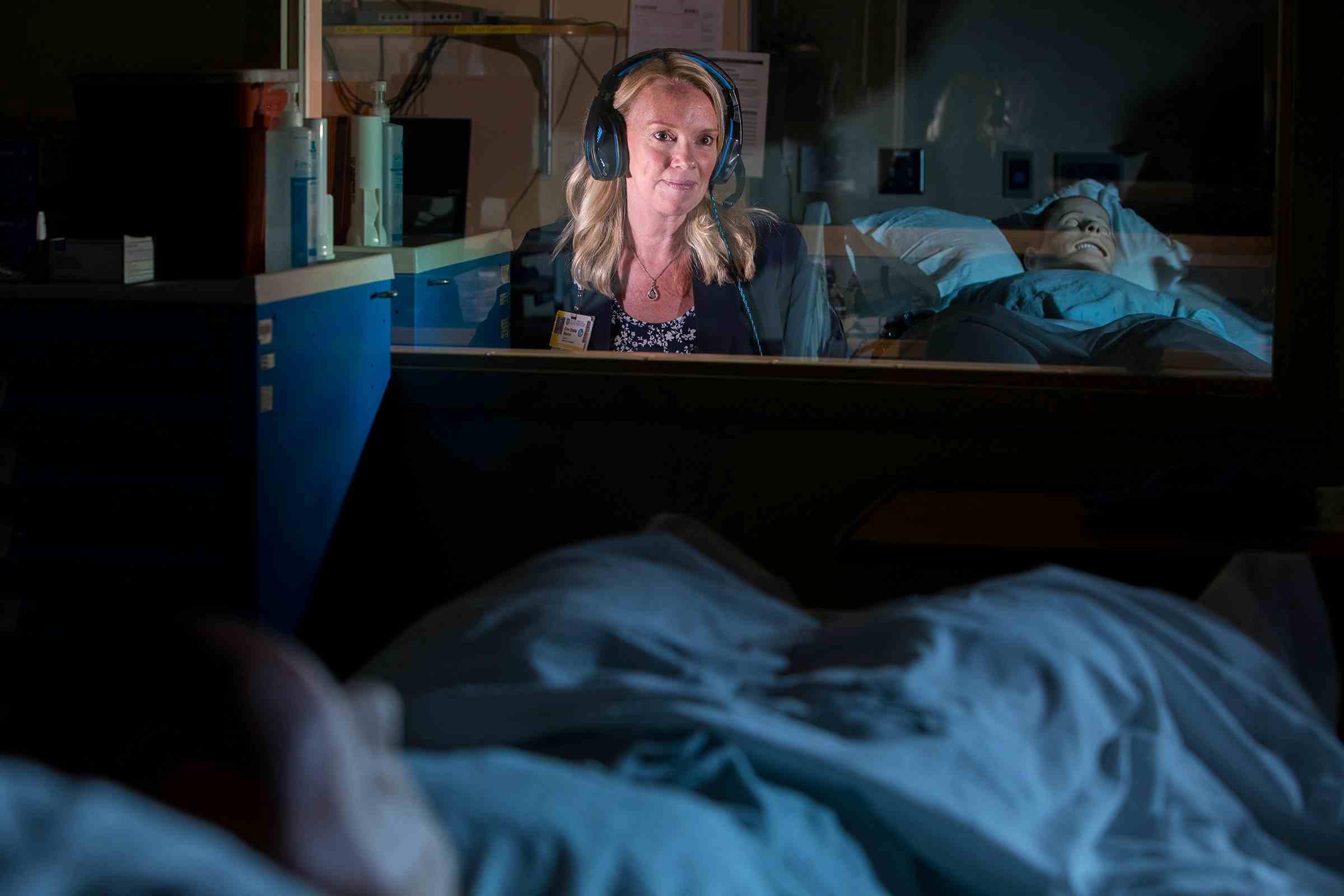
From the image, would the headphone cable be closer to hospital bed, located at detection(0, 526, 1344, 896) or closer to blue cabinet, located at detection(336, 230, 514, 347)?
blue cabinet, located at detection(336, 230, 514, 347)

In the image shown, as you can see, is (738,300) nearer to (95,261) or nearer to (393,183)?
(393,183)

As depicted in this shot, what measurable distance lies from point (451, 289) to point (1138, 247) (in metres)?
1.34

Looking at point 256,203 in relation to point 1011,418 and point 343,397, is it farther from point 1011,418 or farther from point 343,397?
point 1011,418

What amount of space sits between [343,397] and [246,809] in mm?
1939

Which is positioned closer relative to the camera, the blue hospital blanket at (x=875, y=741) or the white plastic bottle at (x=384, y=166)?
the blue hospital blanket at (x=875, y=741)

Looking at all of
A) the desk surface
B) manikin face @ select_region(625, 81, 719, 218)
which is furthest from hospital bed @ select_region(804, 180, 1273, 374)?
the desk surface

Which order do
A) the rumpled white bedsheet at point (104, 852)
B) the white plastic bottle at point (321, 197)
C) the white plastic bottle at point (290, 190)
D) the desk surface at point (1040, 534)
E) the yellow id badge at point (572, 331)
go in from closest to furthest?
1. the rumpled white bedsheet at point (104, 852)
2. the desk surface at point (1040, 534)
3. the white plastic bottle at point (290, 190)
4. the white plastic bottle at point (321, 197)
5. the yellow id badge at point (572, 331)

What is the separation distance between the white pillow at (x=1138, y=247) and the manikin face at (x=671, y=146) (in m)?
0.67

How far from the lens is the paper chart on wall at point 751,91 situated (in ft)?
8.74

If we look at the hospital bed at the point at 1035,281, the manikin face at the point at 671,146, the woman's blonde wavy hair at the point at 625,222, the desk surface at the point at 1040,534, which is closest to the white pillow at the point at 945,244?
the hospital bed at the point at 1035,281

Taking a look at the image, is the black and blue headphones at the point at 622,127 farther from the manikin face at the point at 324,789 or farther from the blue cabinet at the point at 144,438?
the manikin face at the point at 324,789

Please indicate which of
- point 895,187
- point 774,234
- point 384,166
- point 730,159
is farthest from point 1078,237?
point 384,166

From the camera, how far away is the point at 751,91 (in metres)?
2.67

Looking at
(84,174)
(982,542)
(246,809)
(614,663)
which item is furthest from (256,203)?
(246,809)
